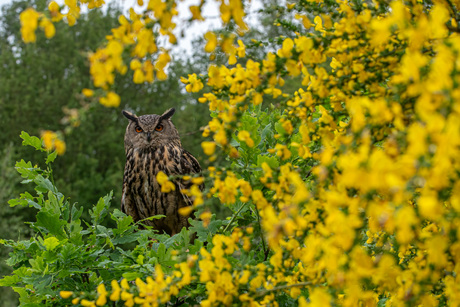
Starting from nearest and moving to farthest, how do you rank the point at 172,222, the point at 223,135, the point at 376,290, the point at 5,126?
1. the point at 223,135
2. the point at 376,290
3. the point at 172,222
4. the point at 5,126

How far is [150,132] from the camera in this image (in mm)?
5113

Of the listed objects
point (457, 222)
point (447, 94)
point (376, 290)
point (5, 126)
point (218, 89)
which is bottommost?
point (376, 290)

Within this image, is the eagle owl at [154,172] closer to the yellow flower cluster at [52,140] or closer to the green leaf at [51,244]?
the green leaf at [51,244]

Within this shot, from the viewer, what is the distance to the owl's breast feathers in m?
4.66

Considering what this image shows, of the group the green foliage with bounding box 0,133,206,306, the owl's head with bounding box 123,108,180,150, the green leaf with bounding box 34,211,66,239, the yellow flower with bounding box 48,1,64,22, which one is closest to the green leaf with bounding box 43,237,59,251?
the green foliage with bounding box 0,133,206,306

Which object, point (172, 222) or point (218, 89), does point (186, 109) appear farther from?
point (218, 89)

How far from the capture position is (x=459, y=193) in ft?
3.39

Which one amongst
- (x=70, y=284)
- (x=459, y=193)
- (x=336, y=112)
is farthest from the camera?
(x=70, y=284)

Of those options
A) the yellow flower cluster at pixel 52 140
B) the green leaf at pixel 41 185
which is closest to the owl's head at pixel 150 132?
the green leaf at pixel 41 185

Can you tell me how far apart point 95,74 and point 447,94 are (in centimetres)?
81

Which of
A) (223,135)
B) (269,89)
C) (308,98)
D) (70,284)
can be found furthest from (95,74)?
(70,284)

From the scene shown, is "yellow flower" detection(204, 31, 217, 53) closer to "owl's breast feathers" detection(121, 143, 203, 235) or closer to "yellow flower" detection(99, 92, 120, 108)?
"yellow flower" detection(99, 92, 120, 108)

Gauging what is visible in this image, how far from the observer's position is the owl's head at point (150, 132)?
200 inches

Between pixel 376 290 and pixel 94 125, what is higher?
pixel 94 125
